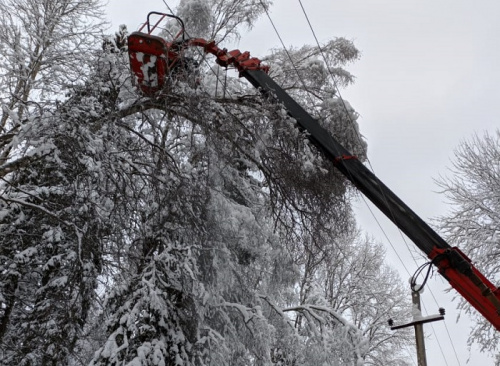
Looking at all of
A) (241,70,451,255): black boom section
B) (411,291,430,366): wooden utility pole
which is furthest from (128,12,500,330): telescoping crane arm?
(411,291,430,366): wooden utility pole

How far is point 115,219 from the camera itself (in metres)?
4.29

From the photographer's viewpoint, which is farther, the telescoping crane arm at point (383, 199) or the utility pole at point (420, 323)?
the telescoping crane arm at point (383, 199)

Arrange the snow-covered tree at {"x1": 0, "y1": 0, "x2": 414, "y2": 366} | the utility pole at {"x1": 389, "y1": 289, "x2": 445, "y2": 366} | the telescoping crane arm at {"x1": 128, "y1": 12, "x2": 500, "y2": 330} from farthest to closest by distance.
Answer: the telescoping crane arm at {"x1": 128, "y1": 12, "x2": 500, "y2": 330} < the utility pole at {"x1": 389, "y1": 289, "x2": 445, "y2": 366} < the snow-covered tree at {"x1": 0, "y1": 0, "x2": 414, "y2": 366}

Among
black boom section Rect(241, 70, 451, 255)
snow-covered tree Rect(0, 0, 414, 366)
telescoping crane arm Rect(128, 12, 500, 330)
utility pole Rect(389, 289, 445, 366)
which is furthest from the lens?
black boom section Rect(241, 70, 451, 255)

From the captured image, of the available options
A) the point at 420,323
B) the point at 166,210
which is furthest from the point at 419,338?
the point at 166,210

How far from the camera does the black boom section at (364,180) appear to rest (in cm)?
582

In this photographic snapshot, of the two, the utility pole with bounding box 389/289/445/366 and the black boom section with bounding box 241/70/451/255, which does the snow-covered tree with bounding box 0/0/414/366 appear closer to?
the black boom section with bounding box 241/70/451/255

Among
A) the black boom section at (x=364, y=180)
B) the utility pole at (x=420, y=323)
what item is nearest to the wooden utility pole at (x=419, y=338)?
the utility pole at (x=420, y=323)

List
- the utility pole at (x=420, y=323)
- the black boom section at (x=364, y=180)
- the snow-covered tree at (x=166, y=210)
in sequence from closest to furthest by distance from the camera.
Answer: the snow-covered tree at (x=166, y=210) < the utility pole at (x=420, y=323) < the black boom section at (x=364, y=180)

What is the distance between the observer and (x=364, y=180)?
5.93 metres

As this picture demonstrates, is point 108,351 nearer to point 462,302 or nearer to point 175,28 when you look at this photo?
point 175,28

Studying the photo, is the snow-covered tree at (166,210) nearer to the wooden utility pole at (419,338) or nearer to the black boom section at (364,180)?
the black boom section at (364,180)

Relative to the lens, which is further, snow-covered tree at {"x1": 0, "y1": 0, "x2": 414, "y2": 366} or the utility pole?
the utility pole

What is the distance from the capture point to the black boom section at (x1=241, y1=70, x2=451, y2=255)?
229 inches
